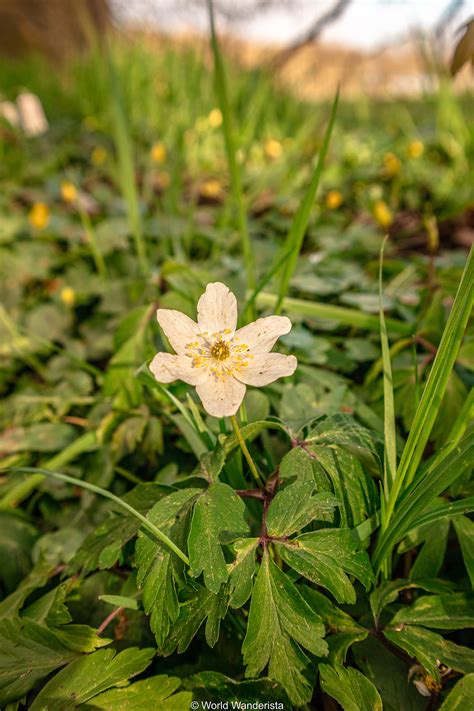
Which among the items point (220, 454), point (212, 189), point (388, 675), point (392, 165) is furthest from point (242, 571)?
point (392, 165)

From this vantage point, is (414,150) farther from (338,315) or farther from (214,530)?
(214,530)

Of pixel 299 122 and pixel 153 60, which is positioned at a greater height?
pixel 153 60

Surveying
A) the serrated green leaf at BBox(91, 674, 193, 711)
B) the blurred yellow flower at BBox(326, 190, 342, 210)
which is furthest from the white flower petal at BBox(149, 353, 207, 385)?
the blurred yellow flower at BBox(326, 190, 342, 210)

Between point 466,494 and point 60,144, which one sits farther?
point 60,144

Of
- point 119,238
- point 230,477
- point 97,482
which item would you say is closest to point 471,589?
point 230,477

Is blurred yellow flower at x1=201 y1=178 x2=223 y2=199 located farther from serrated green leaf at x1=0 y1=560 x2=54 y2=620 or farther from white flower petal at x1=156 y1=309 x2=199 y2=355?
serrated green leaf at x1=0 y1=560 x2=54 y2=620

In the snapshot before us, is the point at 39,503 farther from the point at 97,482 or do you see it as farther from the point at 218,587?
the point at 218,587

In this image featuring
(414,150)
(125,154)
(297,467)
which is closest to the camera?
(297,467)
